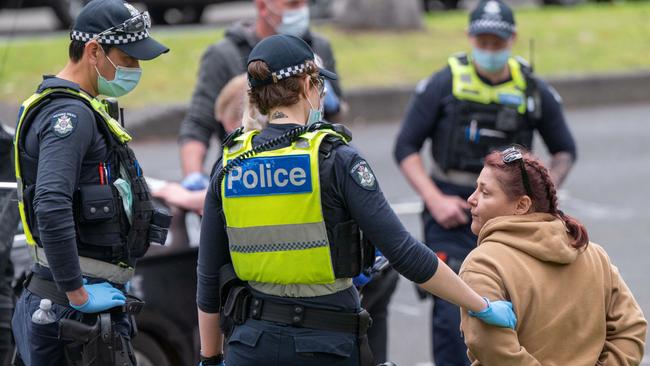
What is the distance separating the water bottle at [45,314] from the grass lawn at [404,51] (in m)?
8.83

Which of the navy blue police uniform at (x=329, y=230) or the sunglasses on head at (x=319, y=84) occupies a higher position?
the sunglasses on head at (x=319, y=84)

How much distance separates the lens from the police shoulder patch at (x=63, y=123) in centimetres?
384

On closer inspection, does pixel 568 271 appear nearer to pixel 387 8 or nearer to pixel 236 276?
pixel 236 276

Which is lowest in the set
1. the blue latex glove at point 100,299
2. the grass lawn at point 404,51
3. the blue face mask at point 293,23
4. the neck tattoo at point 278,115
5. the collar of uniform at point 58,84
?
the grass lawn at point 404,51

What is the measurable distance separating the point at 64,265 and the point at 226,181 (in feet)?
1.94

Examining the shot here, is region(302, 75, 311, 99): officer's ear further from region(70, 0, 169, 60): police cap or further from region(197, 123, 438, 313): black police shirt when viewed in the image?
region(70, 0, 169, 60): police cap

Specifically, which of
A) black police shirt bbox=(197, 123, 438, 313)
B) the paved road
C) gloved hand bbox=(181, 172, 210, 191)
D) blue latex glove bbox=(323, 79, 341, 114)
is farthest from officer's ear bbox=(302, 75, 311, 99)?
the paved road

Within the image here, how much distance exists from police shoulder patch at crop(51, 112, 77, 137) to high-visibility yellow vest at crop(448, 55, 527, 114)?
2398 mm

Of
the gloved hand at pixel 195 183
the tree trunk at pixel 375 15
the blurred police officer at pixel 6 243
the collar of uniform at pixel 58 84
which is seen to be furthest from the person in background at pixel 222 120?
the tree trunk at pixel 375 15

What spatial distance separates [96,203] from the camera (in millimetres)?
3965

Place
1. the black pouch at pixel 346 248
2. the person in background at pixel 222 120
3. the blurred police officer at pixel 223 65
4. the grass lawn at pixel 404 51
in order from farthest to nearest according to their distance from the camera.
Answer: the grass lawn at pixel 404 51 → the blurred police officer at pixel 223 65 → the person in background at pixel 222 120 → the black pouch at pixel 346 248

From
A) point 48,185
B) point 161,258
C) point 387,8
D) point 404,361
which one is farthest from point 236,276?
point 387,8

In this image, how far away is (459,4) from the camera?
21.2 metres

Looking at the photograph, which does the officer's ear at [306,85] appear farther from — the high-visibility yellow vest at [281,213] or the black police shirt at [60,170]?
the black police shirt at [60,170]
